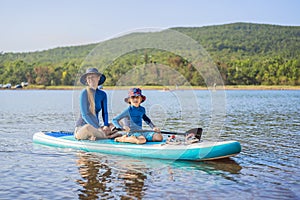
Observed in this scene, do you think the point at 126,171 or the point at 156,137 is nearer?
the point at 126,171

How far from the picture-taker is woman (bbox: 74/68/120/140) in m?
10.9

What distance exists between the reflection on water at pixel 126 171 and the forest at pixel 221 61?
242 cm

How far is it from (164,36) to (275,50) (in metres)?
109

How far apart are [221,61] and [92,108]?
64.4 m

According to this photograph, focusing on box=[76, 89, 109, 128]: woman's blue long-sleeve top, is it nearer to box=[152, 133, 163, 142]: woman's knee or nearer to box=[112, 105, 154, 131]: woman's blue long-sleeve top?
box=[112, 105, 154, 131]: woman's blue long-sleeve top

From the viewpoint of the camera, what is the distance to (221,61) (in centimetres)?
7375

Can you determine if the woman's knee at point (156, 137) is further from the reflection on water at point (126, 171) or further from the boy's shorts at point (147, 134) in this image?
the reflection on water at point (126, 171)

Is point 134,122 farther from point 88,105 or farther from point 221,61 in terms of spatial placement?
point 221,61

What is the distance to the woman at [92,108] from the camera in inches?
428

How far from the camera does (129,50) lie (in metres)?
10.7

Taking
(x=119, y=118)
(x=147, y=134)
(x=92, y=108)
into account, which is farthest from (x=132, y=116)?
(x=92, y=108)

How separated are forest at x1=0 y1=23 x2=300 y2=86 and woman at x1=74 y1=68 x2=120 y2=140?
40 centimetres

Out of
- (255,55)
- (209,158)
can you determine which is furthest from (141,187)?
(255,55)

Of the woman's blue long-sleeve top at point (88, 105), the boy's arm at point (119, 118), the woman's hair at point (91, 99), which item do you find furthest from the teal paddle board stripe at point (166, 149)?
the woman's hair at point (91, 99)
